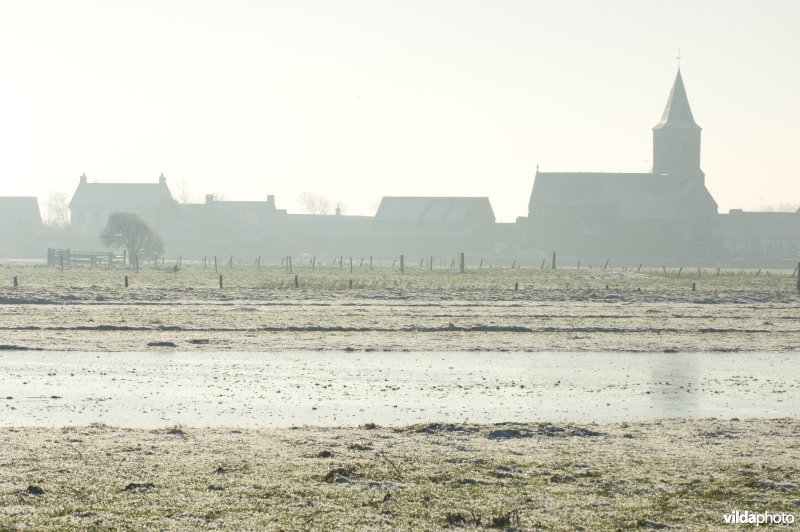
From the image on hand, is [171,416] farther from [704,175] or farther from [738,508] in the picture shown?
[704,175]

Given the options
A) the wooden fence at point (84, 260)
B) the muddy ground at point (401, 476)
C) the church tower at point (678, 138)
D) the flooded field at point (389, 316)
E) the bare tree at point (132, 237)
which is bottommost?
the muddy ground at point (401, 476)

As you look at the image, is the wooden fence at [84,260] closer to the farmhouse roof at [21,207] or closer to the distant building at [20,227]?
the distant building at [20,227]

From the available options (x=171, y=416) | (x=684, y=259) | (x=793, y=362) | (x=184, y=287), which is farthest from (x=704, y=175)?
(x=171, y=416)

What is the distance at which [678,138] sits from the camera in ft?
443

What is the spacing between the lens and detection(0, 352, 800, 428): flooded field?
50.0 ft

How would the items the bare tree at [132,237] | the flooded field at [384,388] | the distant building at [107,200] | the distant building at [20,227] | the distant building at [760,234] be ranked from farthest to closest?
the distant building at [107,200] → the distant building at [20,227] → the distant building at [760,234] → the bare tree at [132,237] → the flooded field at [384,388]

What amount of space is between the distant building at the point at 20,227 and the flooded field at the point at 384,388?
122 metres

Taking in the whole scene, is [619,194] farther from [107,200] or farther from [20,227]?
[20,227]

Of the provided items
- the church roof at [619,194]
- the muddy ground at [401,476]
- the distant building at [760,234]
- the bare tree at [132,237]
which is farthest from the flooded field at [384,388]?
the distant building at [760,234]

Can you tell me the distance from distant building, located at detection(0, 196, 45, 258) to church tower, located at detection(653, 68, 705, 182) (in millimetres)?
78340

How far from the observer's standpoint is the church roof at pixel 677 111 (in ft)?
441

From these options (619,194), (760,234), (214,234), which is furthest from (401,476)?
(760,234)

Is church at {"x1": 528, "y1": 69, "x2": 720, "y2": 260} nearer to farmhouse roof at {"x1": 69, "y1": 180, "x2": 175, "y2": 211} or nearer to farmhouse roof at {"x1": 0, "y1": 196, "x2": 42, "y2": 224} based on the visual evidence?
farmhouse roof at {"x1": 69, "y1": 180, "x2": 175, "y2": 211}

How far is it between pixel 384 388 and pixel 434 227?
397 ft
